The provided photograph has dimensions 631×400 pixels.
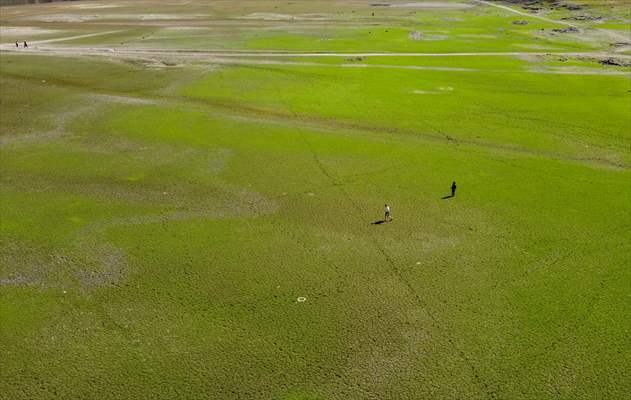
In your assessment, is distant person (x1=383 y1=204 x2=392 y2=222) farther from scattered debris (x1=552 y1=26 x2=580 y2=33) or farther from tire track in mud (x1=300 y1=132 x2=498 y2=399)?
scattered debris (x1=552 y1=26 x2=580 y2=33)

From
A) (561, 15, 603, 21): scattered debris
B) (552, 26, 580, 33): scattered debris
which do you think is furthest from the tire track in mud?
(561, 15, 603, 21): scattered debris

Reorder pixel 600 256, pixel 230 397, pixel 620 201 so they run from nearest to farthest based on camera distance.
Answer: pixel 230 397 < pixel 600 256 < pixel 620 201

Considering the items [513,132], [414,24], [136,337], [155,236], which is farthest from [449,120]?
[414,24]

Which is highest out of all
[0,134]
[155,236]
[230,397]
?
[0,134]

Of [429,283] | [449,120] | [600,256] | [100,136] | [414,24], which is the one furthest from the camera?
[414,24]

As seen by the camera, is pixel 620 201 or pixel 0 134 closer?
pixel 620 201

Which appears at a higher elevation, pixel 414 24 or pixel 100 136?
pixel 414 24

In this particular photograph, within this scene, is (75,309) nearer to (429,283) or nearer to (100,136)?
(429,283)

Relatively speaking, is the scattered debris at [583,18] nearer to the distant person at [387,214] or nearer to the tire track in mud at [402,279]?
the tire track in mud at [402,279]

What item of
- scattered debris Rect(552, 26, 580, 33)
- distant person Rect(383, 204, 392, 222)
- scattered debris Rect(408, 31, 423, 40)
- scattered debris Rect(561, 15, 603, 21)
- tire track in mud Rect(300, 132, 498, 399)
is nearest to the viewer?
tire track in mud Rect(300, 132, 498, 399)

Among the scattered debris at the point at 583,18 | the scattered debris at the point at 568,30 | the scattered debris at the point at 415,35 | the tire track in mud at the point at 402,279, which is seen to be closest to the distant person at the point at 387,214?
the tire track in mud at the point at 402,279

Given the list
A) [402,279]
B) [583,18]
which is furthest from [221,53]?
[583,18]
